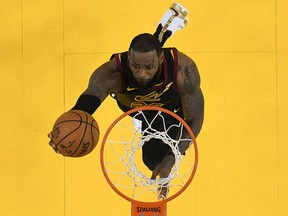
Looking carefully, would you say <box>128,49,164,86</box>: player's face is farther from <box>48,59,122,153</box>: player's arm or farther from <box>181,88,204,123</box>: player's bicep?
<box>181,88,204,123</box>: player's bicep

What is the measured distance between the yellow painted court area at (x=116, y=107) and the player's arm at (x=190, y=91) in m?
0.96

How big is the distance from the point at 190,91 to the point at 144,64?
1.44 feet

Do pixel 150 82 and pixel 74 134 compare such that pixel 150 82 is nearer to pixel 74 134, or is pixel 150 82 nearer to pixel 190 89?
pixel 190 89

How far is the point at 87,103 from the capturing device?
3.76 metres

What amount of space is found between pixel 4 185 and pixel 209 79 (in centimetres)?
164

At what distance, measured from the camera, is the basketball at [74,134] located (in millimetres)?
3434

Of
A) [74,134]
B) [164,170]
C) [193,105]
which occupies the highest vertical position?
[193,105]

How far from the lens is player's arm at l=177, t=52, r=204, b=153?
13.0ft

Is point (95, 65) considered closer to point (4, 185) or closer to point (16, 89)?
point (16, 89)

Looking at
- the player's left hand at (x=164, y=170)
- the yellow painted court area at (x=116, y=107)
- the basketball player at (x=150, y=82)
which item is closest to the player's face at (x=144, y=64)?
the basketball player at (x=150, y=82)

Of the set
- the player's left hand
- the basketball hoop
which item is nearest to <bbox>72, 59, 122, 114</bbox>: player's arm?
the basketball hoop

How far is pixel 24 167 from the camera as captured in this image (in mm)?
5086

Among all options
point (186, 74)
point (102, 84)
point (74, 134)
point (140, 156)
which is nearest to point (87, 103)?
point (102, 84)

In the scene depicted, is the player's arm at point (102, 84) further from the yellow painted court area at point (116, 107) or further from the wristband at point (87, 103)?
the yellow painted court area at point (116, 107)
